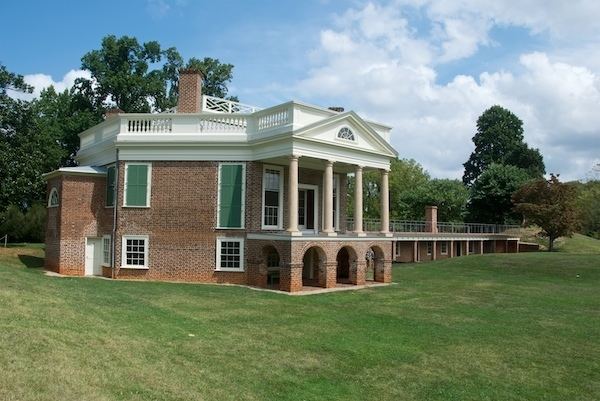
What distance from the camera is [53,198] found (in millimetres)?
22922

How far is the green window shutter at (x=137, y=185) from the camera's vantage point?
68.2 ft

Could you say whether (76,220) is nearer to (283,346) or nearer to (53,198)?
(53,198)

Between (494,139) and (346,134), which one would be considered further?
(494,139)

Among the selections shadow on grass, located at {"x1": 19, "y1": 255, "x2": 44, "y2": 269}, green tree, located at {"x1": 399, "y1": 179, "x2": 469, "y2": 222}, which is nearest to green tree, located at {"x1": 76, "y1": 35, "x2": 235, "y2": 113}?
shadow on grass, located at {"x1": 19, "y1": 255, "x2": 44, "y2": 269}

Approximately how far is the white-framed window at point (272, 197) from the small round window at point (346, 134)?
2811mm

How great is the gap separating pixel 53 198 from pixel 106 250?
12.0 ft

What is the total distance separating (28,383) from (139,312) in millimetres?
5855

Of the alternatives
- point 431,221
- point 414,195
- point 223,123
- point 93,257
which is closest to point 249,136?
point 223,123

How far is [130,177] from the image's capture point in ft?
68.7

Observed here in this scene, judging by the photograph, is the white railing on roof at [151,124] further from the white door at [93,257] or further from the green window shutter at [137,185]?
the white door at [93,257]

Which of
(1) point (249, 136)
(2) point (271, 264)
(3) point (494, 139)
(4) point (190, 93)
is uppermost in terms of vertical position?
(3) point (494, 139)

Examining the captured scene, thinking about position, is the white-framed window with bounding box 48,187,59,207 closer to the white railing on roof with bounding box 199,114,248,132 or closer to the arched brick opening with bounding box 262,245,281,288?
the white railing on roof with bounding box 199,114,248,132

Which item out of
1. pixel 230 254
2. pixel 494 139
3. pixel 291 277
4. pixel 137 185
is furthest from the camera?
pixel 494 139

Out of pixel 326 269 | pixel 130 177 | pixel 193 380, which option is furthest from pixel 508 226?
pixel 193 380
